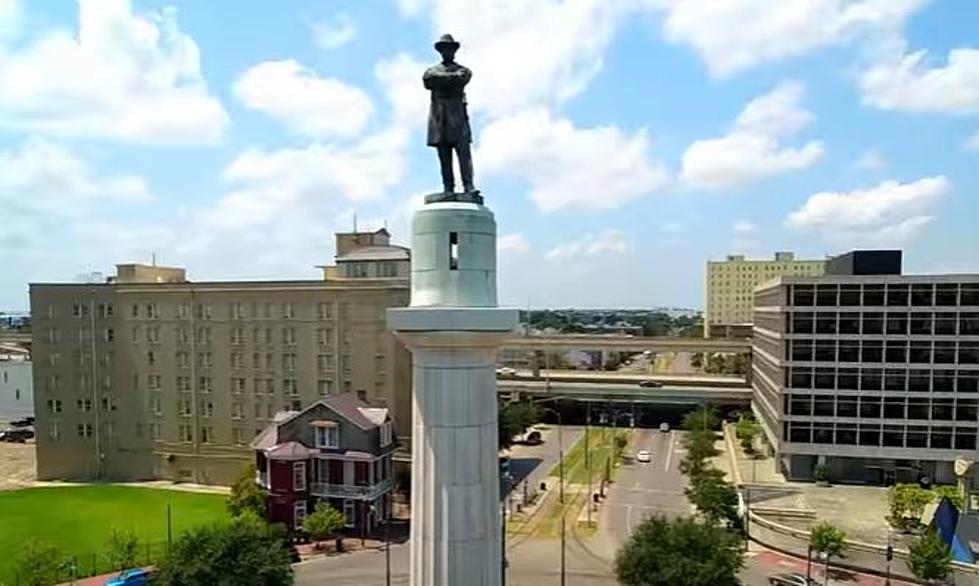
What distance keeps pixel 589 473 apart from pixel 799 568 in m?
27.7

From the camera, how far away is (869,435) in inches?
2638

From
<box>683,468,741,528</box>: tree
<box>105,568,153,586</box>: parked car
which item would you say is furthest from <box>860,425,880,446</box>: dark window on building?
<box>105,568,153,586</box>: parked car

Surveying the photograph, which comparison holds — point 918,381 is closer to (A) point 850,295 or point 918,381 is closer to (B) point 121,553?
(A) point 850,295

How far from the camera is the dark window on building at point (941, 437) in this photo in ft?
213

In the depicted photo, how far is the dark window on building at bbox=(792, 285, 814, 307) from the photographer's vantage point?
68312mm

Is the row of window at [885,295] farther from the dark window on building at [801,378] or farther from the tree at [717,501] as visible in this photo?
the tree at [717,501]

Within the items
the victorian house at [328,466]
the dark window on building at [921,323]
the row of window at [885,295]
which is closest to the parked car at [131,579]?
the victorian house at [328,466]

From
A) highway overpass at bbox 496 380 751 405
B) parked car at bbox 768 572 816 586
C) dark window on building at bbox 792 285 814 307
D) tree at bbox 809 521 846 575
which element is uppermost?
dark window on building at bbox 792 285 814 307

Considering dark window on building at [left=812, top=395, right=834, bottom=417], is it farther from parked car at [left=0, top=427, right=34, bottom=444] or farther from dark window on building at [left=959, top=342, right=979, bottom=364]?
parked car at [left=0, top=427, right=34, bottom=444]

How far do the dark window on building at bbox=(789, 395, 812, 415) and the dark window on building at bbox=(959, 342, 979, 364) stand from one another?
40.2 ft

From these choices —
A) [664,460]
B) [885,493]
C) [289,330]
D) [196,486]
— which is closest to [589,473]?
[664,460]

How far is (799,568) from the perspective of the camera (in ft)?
157

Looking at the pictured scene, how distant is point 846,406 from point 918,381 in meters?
5.99

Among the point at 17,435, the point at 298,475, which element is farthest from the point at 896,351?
the point at 17,435
